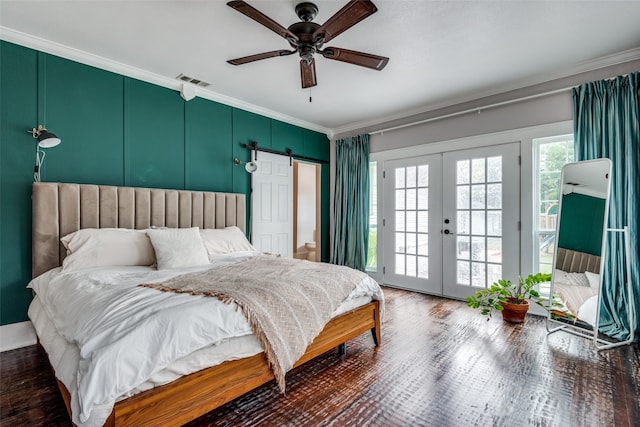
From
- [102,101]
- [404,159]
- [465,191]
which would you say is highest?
[102,101]

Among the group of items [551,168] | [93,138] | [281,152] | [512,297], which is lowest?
[512,297]

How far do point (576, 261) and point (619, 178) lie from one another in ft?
2.85

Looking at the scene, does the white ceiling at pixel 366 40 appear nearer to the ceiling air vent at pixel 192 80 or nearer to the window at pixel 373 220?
the ceiling air vent at pixel 192 80

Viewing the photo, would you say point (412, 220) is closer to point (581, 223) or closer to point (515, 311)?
point (515, 311)

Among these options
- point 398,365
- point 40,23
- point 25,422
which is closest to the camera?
point 25,422

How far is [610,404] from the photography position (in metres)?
1.84

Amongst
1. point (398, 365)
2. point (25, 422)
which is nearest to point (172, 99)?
point (25, 422)

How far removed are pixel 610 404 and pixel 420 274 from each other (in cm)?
266

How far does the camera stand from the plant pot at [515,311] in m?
3.20

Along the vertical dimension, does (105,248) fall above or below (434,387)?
above

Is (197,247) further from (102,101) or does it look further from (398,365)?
(398,365)

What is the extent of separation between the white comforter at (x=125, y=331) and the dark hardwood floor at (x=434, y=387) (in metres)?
0.54

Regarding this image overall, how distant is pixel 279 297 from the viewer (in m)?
1.87

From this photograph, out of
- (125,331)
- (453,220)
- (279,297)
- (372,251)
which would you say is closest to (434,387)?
(279,297)
